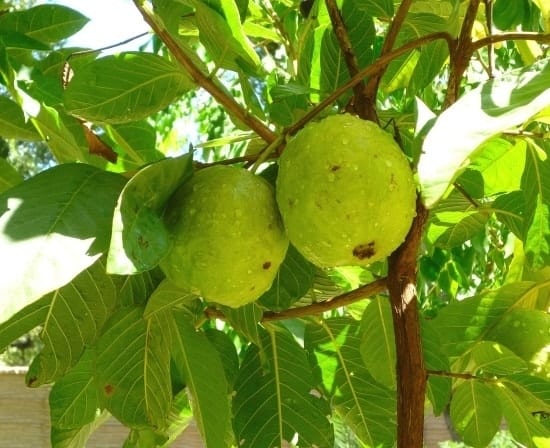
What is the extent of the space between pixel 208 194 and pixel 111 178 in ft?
0.32

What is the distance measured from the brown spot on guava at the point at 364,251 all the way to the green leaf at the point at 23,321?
34 centimetres

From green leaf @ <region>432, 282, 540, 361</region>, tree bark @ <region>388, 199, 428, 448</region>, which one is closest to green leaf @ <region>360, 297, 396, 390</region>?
green leaf @ <region>432, 282, 540, 361</region>

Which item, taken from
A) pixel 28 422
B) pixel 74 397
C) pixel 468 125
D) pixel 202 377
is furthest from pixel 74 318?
pixel 28 422

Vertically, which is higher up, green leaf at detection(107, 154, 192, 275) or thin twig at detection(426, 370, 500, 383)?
green leaf at detection(107, 154, 192, 275)

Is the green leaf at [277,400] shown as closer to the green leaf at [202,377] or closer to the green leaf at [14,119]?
the green leaf at [202,377]

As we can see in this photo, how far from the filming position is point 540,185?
94 centimetres

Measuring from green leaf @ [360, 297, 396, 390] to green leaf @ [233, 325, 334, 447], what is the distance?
0.11 metres

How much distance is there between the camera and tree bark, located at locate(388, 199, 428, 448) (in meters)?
0.75

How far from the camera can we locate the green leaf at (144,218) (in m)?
0.57

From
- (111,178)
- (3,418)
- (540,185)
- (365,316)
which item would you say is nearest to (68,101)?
(111,178)

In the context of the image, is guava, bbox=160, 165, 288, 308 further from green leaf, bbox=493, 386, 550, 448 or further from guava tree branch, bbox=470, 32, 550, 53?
green leaf, bbox=493, 386, 550, 448

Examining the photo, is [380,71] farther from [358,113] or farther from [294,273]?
[294,273]

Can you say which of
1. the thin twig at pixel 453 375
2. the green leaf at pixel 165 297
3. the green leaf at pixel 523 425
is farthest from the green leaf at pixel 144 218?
the green leaf at pixel 523 425

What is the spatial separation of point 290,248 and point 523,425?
0.41m
